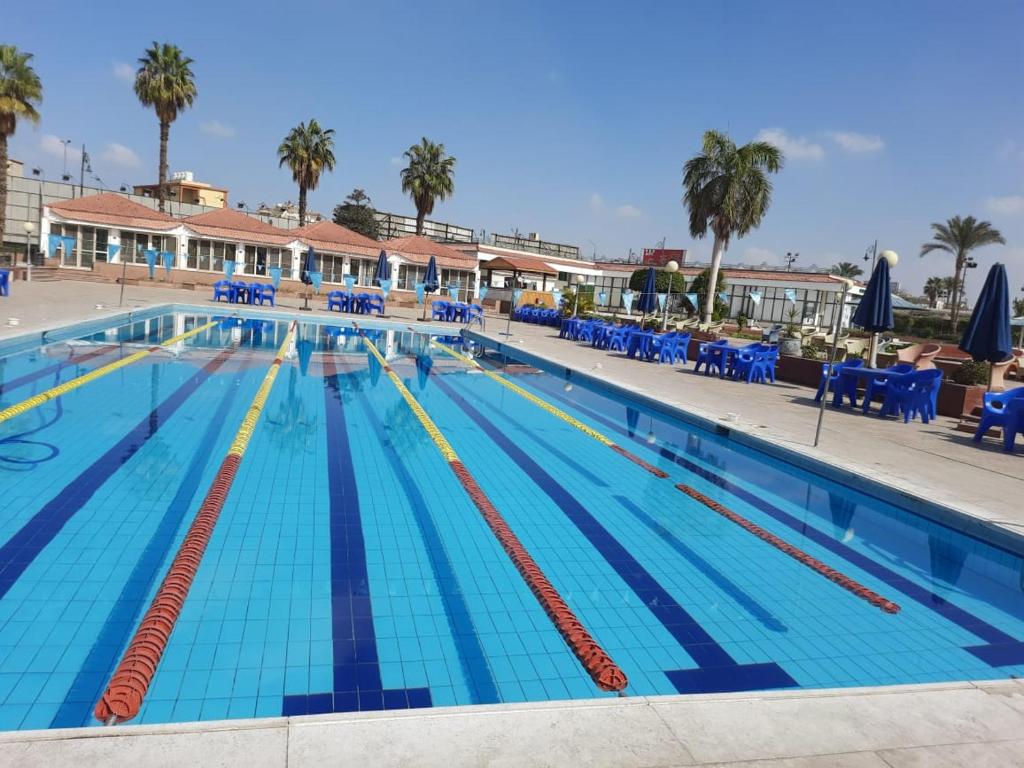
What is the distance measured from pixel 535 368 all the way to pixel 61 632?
1164 cm

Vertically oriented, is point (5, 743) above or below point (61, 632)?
above

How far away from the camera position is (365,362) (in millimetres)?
13227

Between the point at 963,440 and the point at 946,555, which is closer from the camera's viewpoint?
the point at 946,555

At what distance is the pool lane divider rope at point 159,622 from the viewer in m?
2.71

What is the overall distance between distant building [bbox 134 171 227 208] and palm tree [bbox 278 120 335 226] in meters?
26.6

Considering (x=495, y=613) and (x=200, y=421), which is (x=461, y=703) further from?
(x=200, y=421)

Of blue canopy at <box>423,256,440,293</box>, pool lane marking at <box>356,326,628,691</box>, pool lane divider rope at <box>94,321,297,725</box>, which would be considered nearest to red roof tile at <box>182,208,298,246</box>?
blue canopy at <box>423,256,440,293</box>

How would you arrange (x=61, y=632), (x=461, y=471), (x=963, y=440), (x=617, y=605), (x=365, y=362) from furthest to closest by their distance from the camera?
(x=365, y=362)
(x=963, y=440)
(x=461, y=471)
(x=617, y=605)
(x=61, y=632)

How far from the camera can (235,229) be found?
92.1ft

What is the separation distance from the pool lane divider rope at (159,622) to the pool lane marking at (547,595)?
1.98 meters

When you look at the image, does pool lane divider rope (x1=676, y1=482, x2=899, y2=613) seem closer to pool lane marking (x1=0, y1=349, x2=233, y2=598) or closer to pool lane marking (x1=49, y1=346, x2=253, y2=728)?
pool lane marking (x1=49, y1=346, x2=253, y2=728)

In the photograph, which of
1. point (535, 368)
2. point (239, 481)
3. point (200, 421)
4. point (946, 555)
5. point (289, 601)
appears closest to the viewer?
point (289, 601)

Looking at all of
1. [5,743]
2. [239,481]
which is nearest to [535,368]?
[239,481]

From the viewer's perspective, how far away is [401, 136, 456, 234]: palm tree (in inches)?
1459
